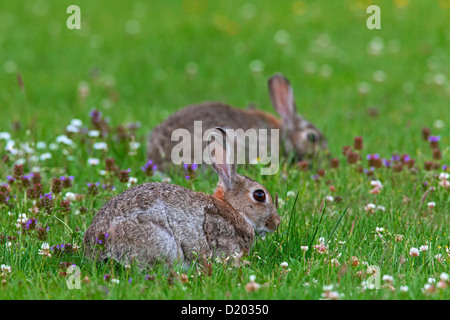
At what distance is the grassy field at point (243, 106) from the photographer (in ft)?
17.8

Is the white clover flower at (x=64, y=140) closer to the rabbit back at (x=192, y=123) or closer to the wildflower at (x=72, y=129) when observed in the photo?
the wildflower at (x=72, y=129)

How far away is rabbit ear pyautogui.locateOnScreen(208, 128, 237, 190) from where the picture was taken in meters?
6.55

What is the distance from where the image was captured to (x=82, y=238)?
6.27m

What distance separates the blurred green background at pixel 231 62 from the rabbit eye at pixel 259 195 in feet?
12.2

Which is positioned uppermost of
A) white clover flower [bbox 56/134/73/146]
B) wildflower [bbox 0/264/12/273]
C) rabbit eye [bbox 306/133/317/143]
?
white clover flower [bbox 56/134/73/146]

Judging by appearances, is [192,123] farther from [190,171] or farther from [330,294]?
[330,294]

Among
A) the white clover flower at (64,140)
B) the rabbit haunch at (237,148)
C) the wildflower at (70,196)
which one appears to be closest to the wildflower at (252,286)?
the wildflower at (70,196)

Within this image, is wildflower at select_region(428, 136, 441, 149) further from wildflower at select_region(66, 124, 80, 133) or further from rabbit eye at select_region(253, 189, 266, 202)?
wildflower at select_region(66, 124, 80, 133)

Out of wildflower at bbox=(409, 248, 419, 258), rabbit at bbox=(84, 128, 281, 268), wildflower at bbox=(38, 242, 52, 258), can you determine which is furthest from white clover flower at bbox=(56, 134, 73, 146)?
wildflower at bbox=(409, 248, 419, 258)

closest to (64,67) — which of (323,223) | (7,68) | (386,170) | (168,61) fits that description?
(7,68)

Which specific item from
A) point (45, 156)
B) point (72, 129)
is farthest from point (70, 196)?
point (72, 129)

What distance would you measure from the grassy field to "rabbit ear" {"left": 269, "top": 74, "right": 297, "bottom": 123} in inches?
31.2

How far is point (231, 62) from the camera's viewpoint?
1470cm

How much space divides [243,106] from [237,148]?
3813 mm
